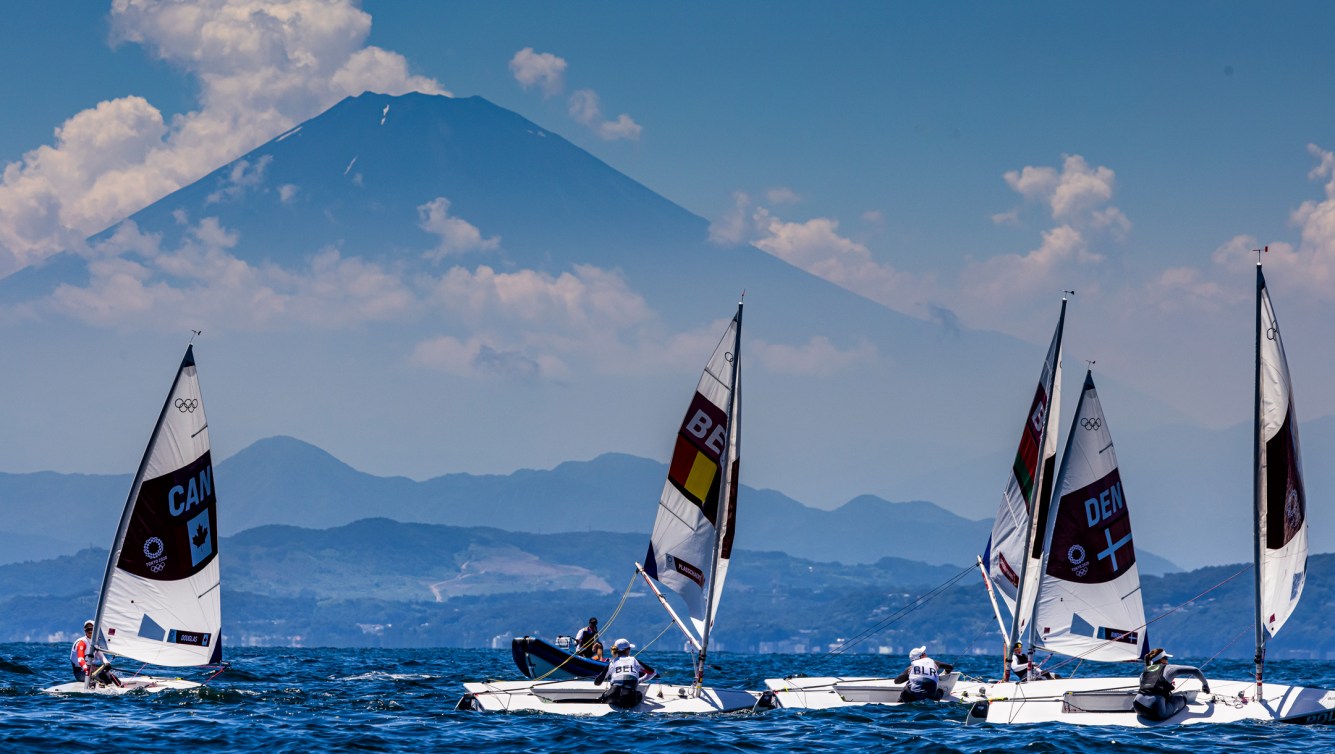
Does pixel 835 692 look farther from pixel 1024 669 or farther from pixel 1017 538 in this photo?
pixel 1017 538

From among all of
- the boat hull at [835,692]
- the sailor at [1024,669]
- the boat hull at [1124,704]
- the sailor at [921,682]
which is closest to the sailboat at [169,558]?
the boat hull at [835,692]

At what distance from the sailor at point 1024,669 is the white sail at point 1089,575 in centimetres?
114

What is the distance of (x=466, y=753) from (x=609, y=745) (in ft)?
11.2

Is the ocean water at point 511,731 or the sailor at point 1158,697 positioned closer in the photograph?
the ocean water at point 511,731

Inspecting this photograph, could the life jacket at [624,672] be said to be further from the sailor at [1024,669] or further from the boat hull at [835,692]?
the sailor at [1024,669]

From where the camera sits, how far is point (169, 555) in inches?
1900

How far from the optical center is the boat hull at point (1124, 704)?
1690 inches

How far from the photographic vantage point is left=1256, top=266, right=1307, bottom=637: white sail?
41812 millimetres

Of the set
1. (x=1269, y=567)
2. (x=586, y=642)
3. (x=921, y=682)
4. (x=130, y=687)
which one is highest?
(x=1269, y=567)

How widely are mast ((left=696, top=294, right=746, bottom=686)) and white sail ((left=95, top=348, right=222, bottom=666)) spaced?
13386 millimetres

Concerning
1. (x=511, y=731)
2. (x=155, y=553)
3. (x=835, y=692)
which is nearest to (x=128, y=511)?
(x=155, y=553)

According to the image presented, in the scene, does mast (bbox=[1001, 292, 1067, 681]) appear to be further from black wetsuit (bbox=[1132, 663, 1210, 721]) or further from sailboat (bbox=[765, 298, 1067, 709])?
black wetsuit (bbox=[1132, 663, 1210, 721])

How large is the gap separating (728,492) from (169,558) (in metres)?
15.7

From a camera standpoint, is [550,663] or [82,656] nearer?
[82,656]
